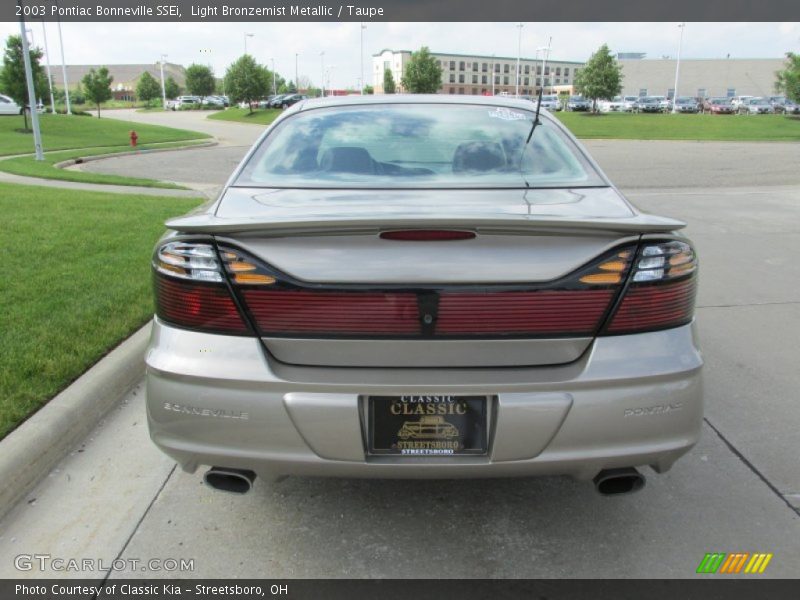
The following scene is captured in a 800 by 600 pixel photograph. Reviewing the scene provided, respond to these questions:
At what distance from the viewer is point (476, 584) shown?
241cm

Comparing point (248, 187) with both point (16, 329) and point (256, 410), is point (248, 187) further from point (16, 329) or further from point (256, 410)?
point (16, 329)

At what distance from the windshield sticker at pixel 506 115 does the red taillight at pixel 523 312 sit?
1599 millimetres

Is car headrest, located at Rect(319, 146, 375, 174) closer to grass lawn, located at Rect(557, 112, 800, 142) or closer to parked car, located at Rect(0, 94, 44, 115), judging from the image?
grass lawn, located at Rect(557, 112, 800, 142)

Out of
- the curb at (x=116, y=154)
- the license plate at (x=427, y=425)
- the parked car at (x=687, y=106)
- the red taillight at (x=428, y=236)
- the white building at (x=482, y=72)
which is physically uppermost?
the white building at (x=482, y=72)

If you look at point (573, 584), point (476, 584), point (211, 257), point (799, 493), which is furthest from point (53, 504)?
point (799, 493)

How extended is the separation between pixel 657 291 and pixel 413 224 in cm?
86

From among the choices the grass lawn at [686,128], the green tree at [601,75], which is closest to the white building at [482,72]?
the green tree at [601,75]

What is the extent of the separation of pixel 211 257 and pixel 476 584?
1478 mm

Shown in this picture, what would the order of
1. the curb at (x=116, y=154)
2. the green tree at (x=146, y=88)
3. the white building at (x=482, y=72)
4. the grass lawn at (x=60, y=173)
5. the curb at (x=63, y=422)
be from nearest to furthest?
1. the curb at (x=63, y=422)
2. the grass lawn at (x=60, y=173)
3. the curb at (x=116, y=154)
4. the green tree at (x=146, y=88)
5. the white building at (x=482, y=72)

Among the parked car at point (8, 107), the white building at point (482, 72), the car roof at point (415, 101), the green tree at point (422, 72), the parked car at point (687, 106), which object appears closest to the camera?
the car roof at point (415, 101)

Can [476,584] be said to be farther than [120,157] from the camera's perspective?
No

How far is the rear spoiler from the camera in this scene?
2.16m

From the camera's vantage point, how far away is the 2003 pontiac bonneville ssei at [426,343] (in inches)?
85.4

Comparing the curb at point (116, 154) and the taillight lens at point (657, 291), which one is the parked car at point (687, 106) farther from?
the taillight lens at point (657, 291)
